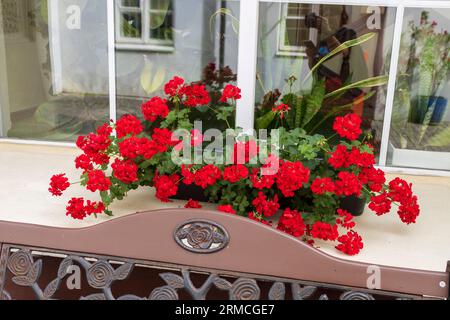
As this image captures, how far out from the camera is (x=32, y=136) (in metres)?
2.96

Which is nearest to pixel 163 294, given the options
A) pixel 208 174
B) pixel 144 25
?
pixel 208 174

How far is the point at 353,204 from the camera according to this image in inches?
76.0

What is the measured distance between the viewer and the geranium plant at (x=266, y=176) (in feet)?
5.57

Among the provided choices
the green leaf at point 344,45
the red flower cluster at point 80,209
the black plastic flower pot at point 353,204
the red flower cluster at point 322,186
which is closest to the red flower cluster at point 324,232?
the red flower cluster at point 322,186

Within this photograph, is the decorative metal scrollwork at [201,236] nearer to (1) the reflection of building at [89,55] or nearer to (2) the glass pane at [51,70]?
(1) the reflection of building at [89,55]

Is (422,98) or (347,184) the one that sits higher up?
(422,98)

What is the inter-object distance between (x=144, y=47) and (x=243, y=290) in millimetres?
1809

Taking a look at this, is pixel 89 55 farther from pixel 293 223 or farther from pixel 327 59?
pixel 293 223

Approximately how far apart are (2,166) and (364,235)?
174 centimetres

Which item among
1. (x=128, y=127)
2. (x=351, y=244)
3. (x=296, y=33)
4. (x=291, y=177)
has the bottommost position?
(x=351, y=244)

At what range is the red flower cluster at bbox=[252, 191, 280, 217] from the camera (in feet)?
5.76

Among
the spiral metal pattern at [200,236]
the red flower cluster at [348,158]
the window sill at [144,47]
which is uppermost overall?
the window sill at [144,47]

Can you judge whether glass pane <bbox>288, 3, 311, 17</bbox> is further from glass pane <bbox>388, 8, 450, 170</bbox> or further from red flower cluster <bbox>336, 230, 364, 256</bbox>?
red flower cluster <bbox>336, 230, 364, 256</bbox>
